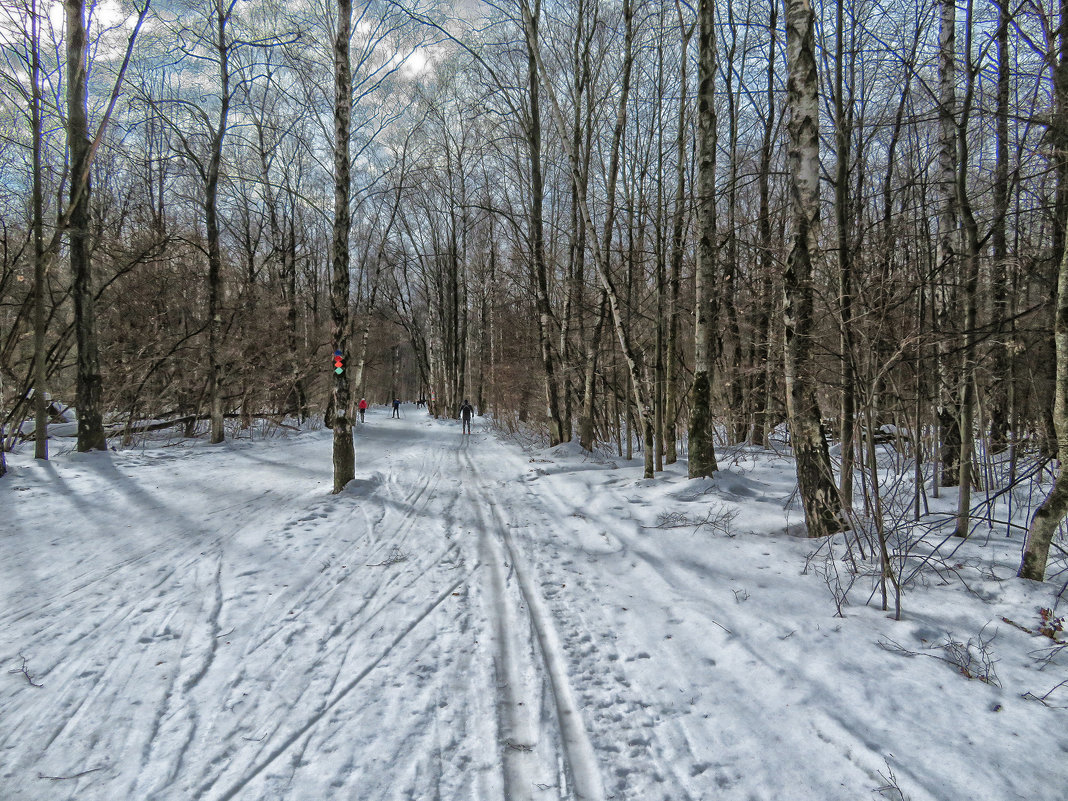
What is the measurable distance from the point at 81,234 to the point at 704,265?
38.7 feet

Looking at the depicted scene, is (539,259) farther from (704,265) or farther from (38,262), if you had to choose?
(38,262)

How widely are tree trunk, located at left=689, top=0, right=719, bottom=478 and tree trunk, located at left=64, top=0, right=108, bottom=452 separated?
11171 millimetres

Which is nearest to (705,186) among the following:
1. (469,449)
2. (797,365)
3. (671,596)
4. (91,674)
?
(797,365)

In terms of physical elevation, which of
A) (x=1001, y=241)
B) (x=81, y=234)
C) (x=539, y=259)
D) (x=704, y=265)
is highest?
(x=539, y=259)

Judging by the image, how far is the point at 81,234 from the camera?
391 inches

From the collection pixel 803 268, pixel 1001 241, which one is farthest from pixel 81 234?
pixel 1001 241

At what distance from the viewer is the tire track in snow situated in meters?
2.38

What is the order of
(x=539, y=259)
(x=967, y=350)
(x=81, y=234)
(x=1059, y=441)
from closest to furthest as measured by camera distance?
(x=1059, y=441) → (x=967, y=350) → (x=81, y=234) → (x=539, y=259)

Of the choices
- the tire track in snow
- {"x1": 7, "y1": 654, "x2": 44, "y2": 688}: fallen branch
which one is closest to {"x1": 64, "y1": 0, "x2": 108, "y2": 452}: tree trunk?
{"x1": 7, "y1": 654, "x2": 44, "y2": 688}: fallen branch

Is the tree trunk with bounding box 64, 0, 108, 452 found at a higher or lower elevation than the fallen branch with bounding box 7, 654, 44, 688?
higher

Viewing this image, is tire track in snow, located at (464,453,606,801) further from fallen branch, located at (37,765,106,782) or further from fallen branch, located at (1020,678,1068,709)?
fallen branch, located at (1020,678,1068,709)

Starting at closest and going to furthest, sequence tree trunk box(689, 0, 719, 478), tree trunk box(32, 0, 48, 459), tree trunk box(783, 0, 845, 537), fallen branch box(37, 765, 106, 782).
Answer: fallen branch box(37, 765, 106, 782), tree trunk box(783, 0, 845, 537), tree trunk box(689, 0, 719, 478), tree trunk box(32, 0, 48, 459)

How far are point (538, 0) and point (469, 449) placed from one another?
12028mm

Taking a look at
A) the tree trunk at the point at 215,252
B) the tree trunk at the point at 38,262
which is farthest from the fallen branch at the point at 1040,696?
the tree trunk at the point at 215,252
